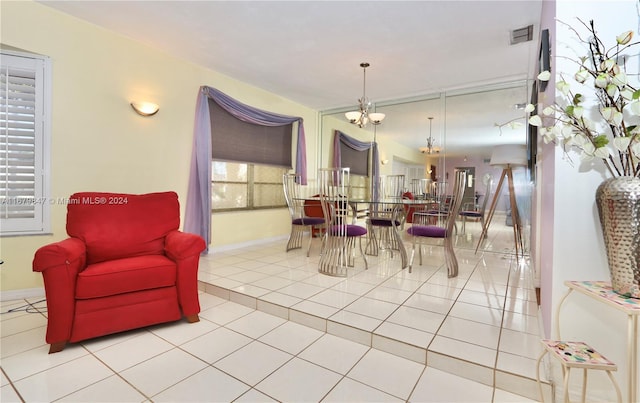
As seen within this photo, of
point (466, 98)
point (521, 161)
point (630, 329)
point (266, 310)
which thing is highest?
point (466, 98)

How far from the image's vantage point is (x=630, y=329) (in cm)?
102

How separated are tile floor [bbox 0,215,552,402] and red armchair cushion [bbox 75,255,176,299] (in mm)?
349

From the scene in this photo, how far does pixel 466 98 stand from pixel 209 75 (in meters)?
3.76

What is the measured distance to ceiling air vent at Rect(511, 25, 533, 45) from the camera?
2.90 m

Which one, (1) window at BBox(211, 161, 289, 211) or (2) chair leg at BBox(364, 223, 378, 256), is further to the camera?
(1) window at BBox(211, 161, 289, 211)

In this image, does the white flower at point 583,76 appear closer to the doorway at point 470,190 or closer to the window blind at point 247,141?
the doorway at point 470,190

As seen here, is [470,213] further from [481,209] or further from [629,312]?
[629,312]

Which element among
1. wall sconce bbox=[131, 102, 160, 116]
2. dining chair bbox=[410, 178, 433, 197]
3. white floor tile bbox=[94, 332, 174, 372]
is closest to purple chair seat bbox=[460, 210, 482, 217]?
dining chair bbox=[410, 178, 433, 197]

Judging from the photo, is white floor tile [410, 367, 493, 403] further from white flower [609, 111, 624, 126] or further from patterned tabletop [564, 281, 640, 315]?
white flower [609, 111, 624, 126]

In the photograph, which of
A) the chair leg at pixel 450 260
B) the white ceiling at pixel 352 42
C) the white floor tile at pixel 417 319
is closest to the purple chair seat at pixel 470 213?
the white ceiling at pixel 352 42

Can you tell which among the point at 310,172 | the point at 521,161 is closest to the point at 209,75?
the point at 310,172

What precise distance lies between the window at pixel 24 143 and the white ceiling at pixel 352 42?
0.64 m

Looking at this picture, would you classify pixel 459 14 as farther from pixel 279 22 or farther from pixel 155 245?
pixel 155 245

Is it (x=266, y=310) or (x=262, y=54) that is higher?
(x=262, y=54)
